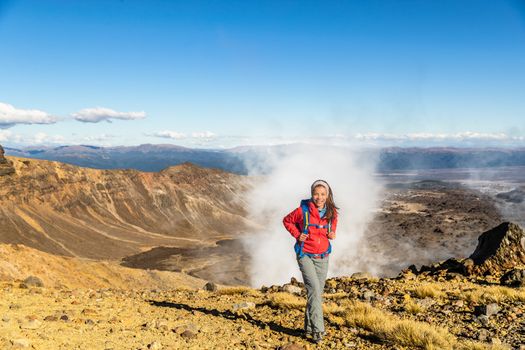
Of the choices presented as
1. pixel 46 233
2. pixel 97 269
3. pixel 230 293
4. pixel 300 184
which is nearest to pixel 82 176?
pixel 46 233

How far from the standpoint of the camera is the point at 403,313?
25.7 feet

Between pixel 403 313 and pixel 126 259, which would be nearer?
pixel 403 313

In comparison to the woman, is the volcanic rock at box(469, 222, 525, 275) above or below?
below

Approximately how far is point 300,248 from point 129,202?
111 metres

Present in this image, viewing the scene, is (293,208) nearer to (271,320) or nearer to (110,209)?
(110,209)

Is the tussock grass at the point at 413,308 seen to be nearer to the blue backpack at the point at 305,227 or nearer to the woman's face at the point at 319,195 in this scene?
the blue backpack at the point at 305,227

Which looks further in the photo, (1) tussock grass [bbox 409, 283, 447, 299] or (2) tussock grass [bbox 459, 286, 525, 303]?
(1) tussock grass [bbox 409, 283, 447, 299]

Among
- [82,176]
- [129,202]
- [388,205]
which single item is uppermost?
[82,176]

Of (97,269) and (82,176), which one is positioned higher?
(82,176)

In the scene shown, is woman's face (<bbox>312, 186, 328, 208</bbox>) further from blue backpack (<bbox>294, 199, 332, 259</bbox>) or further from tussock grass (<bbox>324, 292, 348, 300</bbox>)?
tussock grass (<bbox>324, 292, 348, 300</bbox>)

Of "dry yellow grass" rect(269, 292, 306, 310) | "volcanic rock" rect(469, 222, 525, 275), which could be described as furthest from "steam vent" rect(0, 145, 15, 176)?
"volcanic rock" rect(469, 222, 525, 275)

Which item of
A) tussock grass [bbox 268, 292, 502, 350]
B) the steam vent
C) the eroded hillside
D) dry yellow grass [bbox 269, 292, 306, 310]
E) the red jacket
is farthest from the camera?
the steam vent

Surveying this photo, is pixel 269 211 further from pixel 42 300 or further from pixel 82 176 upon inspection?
pixel 42 300

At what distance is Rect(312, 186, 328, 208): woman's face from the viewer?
5823mm
